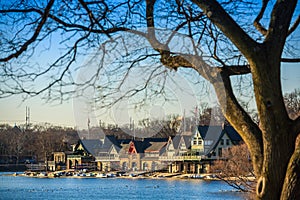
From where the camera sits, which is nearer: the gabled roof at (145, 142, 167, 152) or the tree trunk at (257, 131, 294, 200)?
the tree trunk at (257, 131, 294, 200)

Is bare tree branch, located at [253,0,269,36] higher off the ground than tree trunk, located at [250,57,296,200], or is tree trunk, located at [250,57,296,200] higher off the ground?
bare tree branch, located at [253,0,269,36]

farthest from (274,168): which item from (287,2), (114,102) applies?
(114,102)

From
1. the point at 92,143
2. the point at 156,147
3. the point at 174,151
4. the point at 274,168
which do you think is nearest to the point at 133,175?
the point at 174,151

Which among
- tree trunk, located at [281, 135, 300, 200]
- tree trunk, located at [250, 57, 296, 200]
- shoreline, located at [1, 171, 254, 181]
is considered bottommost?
shoreline, located at [1, 171, 254, 181]

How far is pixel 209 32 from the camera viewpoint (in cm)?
335

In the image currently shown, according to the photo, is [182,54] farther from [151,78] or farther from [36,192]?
[36,192]

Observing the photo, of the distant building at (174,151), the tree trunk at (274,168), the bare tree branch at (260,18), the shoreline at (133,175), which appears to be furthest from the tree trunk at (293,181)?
the shoreline at (133,175)

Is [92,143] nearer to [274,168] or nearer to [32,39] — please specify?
[32,39]

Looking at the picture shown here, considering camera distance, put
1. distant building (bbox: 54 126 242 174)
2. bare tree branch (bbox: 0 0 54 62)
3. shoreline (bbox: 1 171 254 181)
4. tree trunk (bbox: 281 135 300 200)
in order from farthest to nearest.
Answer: shoreline (bbox: 1 171 254 181) < distant building (bbox: 54 126 242 174) < bare tree branch (bbox: 0 0 54 62) < tree trunk (bbox: 281 135 300 200)

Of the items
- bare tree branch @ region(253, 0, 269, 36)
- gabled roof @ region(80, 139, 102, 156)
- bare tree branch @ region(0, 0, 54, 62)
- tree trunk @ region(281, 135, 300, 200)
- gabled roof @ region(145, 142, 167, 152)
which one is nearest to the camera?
tree trunk @ region(281, 135, 300, 200)

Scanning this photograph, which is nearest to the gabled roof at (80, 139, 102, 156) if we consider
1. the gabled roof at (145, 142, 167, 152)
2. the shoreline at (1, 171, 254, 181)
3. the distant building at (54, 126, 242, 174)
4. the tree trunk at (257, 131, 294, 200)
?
the distant building at (54, 126, 242, 174)

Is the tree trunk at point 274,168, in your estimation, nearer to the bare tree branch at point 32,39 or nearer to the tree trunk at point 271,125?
the tree trunk at point 271,125

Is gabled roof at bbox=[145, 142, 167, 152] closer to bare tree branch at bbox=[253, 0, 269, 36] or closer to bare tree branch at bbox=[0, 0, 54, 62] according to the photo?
bare tree branch at bbox=[253, 0, 269, 36]

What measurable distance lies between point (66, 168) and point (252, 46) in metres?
50.9
